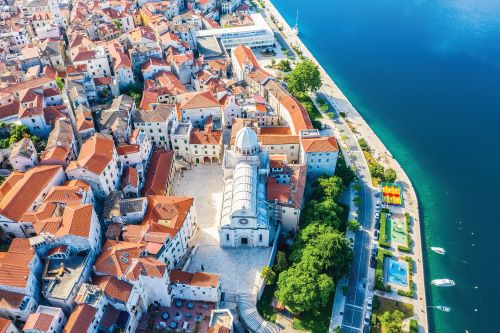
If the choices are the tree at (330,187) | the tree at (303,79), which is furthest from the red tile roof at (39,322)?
the tree at (303,79)

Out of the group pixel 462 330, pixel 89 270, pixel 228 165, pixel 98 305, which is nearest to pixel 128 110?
pixel 228 165

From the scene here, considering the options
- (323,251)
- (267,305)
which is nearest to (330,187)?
(323,251)

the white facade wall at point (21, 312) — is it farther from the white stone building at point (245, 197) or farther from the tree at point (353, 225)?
the tree at point (353, 225)

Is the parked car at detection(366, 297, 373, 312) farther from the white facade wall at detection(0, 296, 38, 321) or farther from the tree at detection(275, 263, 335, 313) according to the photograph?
the white facade wall at detection(0, 296, 38, 321)

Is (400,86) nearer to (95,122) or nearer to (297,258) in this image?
(297,258)

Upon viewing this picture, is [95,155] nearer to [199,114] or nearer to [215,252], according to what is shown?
[215,252]

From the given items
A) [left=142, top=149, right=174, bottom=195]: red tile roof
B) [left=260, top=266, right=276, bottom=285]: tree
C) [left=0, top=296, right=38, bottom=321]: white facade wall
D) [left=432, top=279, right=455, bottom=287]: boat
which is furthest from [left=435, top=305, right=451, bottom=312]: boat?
[left=0, top=296, right=38, bottom=321]: white facade wall
